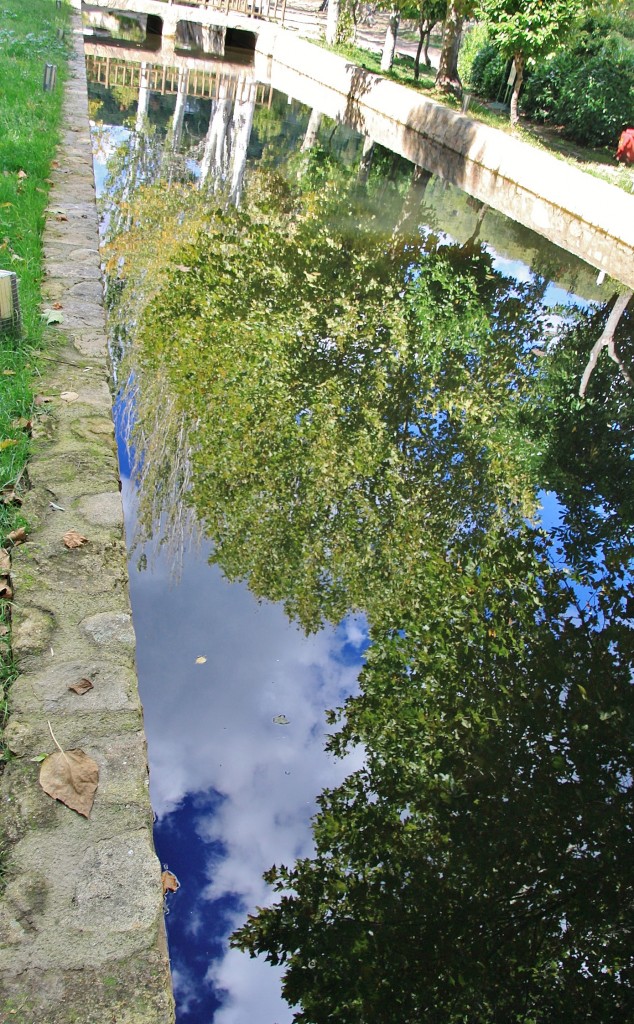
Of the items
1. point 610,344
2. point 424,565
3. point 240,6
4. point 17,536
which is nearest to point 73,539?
point 17,536

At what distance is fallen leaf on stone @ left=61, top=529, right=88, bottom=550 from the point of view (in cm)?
322

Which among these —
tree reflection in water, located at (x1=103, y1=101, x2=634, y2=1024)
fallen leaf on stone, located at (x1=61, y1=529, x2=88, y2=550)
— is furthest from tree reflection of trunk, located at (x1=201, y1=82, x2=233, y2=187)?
fallen leaf on stone, located at (x1=61, y1=529, x2=88, y2=550)

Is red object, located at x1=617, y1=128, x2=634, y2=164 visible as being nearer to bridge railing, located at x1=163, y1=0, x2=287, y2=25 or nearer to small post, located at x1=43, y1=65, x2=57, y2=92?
small post, located at x1=43, y1=65, x2=57, y2=92

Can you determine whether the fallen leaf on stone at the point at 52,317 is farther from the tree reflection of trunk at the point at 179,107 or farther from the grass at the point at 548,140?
the grass at the point at 548,140

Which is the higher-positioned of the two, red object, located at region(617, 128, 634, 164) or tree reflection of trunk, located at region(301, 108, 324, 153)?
red object, located at region(617, 128, 634, 164)

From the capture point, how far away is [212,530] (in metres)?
4.54

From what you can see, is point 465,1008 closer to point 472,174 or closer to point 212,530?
point 212,530

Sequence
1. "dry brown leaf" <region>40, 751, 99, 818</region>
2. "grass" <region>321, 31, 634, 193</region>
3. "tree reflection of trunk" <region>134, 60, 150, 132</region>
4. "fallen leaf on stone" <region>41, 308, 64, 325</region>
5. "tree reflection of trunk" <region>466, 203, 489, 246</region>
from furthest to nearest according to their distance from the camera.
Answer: "grass" <region>321, 31, 634, 193</region>, "tree reflection of trunk" <region>134, 60, 150, 132</region>, "tree reflection of trunk" <region>466, 203, 489, 246</region>, "fallen leaf on stone" <region>41, 308, 64, 325</region>, "dry brown leaf" <region>40, 751, 99, 818</region>

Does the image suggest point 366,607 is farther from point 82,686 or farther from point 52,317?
point 52,317

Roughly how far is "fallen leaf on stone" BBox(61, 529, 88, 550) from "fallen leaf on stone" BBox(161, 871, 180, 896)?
1.24 meters

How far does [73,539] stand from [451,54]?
2252cm

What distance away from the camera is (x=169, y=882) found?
2.71 metres

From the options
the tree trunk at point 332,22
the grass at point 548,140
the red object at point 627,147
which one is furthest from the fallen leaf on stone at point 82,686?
the tree trunk at point 332,22

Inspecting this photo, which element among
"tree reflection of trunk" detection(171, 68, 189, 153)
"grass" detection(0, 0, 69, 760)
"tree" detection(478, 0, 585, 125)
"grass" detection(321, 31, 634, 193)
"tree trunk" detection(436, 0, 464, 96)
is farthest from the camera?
"tree trunk" detection(436, 0, 464, 96)
